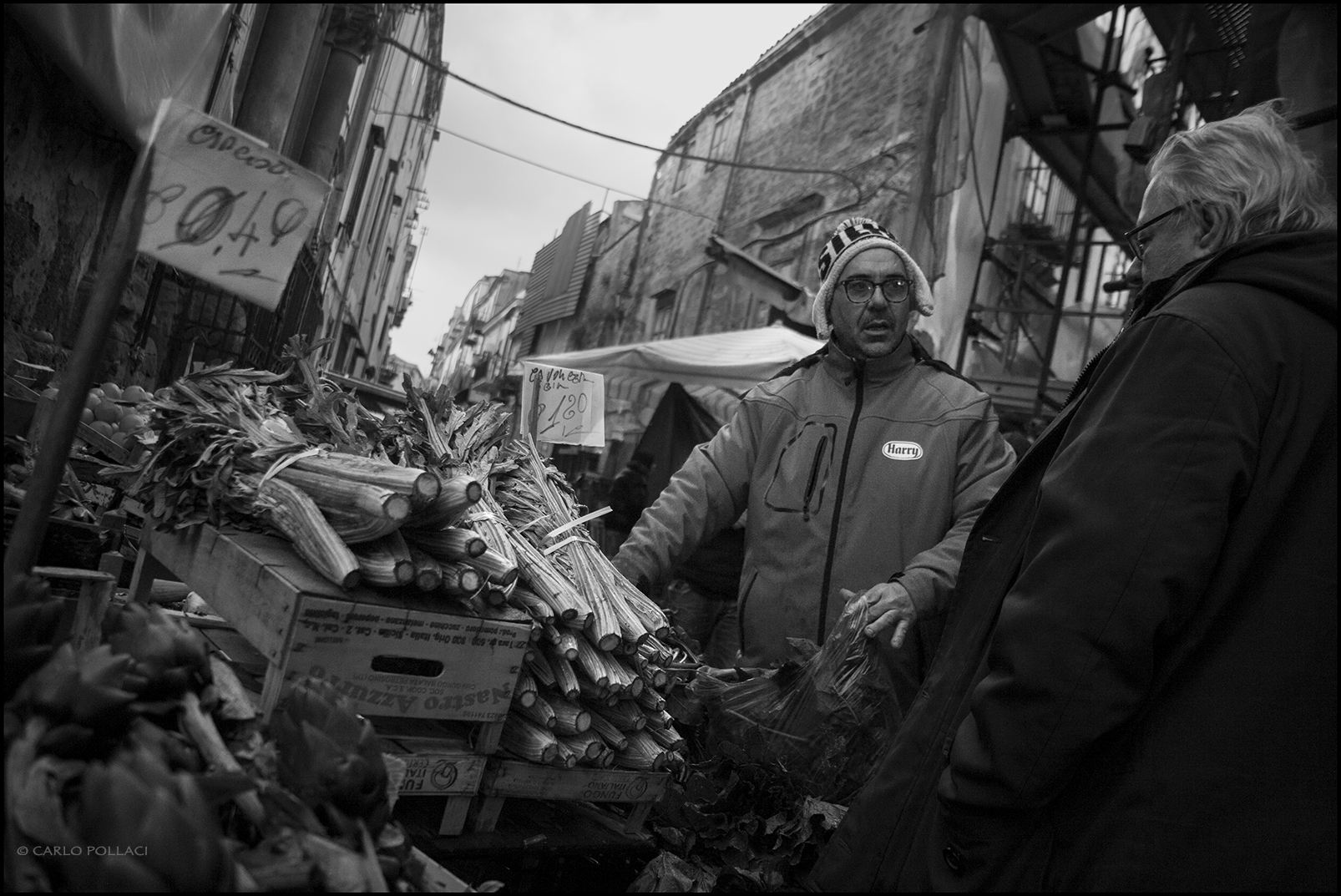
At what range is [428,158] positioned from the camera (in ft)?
107

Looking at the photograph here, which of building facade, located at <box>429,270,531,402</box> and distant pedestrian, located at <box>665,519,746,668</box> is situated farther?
building facade, located at <box>429,270,531,402</box>

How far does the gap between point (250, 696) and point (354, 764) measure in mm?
574

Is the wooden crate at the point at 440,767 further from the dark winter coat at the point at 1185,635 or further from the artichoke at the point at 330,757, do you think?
the dark winter coat at the point at 1185,635

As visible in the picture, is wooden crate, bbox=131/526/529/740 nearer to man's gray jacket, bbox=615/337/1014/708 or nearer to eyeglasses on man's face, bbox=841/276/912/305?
man's gray jacket, bbox=615/337/1014/708

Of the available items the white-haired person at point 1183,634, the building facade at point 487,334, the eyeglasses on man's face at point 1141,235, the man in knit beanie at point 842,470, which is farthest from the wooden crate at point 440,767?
the building facade at point 487,334

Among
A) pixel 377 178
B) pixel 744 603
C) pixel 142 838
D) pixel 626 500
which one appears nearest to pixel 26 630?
pixel 142 838

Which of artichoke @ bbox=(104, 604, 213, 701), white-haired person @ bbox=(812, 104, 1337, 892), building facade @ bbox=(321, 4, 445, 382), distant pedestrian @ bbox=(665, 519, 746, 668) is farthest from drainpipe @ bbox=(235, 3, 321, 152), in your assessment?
white-haired person @ bbox=(812, 104, 1337, 892)

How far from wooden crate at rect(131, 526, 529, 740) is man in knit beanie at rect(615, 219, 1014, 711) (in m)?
0.97

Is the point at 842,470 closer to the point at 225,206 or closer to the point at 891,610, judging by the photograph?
the point at 891,610

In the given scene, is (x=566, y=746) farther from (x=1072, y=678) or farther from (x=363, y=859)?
(x=1072, y=678)

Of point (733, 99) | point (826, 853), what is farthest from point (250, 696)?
point (733, 99)

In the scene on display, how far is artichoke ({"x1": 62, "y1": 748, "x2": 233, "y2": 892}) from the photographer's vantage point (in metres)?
0.96

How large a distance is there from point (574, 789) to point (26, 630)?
1.14 meters

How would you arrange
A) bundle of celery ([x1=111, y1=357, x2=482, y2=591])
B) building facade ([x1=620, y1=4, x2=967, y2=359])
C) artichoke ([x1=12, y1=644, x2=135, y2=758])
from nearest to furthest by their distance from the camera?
artichoke ([x1=12, y1=644, x2=135, y2=758]), bundle of celery ([x1=111, y1=357, x2=482, y2=591]), building facade ([x1=620, y1=4, x2=967, y2=359])
